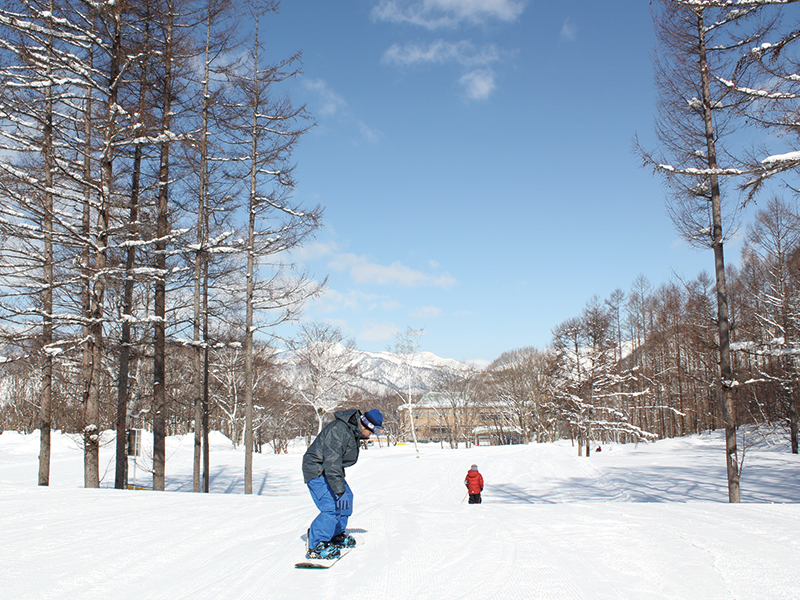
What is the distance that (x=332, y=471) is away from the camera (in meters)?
4.41

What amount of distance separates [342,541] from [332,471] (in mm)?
854

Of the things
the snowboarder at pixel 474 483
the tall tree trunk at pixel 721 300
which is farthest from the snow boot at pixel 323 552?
the tall tree trunk at pixel 721 300

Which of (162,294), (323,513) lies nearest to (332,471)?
(323,513)

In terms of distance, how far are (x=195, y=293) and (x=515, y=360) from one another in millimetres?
54665

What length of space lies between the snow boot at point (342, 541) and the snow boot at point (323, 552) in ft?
0.30

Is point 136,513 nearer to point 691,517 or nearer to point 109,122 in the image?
point 691,517

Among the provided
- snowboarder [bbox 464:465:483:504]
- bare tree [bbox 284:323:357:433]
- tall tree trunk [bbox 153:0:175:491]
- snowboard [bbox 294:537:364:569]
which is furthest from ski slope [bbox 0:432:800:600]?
bare tree [bbox 284:323:357:433]

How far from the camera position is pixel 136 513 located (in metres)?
6.48

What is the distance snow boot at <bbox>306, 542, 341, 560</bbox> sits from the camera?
173 inches

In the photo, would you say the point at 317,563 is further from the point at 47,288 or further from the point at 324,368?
the point at 324,368

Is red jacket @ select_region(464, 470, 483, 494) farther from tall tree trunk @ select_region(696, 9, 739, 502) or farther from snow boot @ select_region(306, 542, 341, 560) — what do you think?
snow boot @ select_region(306, 542, 341, 560)

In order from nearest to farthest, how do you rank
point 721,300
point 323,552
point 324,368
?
point 323,552 → point 721,300 → point 324,368

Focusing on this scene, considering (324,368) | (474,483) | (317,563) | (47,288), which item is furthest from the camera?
(324,368)

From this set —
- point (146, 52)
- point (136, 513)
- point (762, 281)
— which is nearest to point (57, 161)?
point (146, 52)
